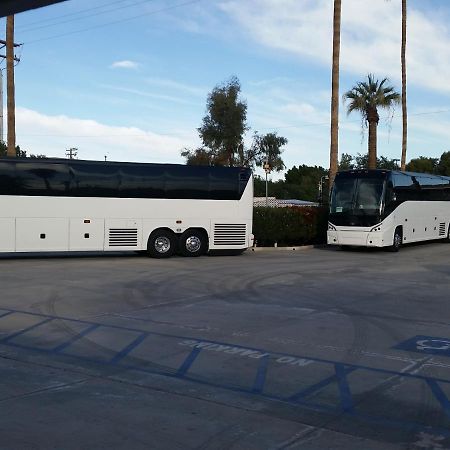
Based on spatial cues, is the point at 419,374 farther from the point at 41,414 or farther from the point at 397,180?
the point at 397,180

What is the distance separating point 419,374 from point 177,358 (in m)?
2.98

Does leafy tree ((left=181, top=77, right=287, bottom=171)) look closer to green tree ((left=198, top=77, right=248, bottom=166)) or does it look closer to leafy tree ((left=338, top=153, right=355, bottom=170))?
green tree ((left=198, top=77, right=248, bottom=166))

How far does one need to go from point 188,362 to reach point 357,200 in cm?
1868

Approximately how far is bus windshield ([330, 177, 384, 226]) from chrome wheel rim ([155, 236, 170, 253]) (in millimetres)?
7416

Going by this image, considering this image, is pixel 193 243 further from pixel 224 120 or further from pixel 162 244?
pixel 224 120

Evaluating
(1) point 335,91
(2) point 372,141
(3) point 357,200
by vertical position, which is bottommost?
(3) point 357,200

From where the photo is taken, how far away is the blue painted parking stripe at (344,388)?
6.41 meters

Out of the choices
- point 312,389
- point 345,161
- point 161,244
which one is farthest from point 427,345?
point 345,161

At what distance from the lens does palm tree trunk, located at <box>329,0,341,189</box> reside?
28531 millimetres

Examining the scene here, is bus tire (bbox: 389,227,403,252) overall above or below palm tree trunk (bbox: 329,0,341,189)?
below

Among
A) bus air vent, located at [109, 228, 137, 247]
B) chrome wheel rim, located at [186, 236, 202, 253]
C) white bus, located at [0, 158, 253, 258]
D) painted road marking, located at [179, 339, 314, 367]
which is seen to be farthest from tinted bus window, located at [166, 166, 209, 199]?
painted road marking, located at [179, 339, 314, 367]

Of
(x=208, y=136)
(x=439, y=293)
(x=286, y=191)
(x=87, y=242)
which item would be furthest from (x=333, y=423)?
(x=286, y=191)

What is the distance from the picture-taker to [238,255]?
23.9 m

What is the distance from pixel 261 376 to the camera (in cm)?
746
